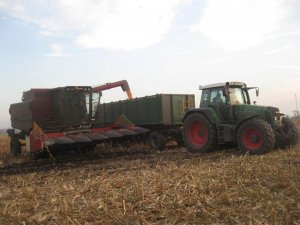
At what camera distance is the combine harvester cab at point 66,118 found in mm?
14438

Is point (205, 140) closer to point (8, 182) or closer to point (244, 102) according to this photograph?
point (244, 102)

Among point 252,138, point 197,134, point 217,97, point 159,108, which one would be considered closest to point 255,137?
point 252,138

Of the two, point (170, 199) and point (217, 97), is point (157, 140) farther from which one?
point (170, 199)

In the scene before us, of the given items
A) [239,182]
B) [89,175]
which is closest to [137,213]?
[239,182]

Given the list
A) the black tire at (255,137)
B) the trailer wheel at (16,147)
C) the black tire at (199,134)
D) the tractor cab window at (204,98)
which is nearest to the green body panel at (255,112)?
the black tire at (255,137)

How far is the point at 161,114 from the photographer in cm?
1689

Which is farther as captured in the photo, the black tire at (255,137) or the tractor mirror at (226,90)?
the tractor mirror at (226,90)

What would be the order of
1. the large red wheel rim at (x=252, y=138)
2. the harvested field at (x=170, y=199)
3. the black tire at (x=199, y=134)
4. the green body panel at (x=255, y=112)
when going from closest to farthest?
the harvested field at (x=170, y=199) → the large red wheel rim at (x=252, y=138) → the green body panel at (x=255, y=112) → the black tire at (x=199, y=134)

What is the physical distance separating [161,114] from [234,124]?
4264 mm

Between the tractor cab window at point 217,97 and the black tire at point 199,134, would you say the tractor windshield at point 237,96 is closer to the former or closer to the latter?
→ the tractor cab window at point 217,97

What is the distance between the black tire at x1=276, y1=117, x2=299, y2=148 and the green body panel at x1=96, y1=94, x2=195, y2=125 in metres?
5.12

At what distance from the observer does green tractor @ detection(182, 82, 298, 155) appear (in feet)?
39.5

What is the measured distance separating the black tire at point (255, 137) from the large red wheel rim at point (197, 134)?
1.73m

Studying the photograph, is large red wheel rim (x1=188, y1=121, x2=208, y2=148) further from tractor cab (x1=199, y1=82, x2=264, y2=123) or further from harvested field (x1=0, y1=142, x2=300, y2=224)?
harvested field (x1=0, y1=142, x2=300, y2=224)
